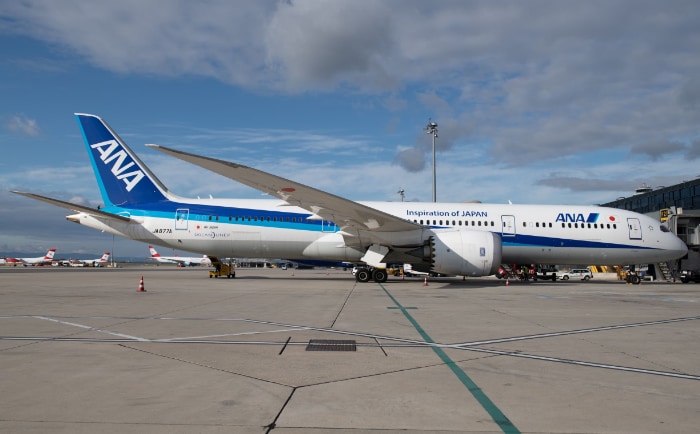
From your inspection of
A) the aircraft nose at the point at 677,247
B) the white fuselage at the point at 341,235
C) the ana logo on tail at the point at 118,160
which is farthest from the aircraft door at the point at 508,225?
the ana logo on tail at the point at 118,160

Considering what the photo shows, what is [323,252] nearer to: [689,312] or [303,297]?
[303,297]

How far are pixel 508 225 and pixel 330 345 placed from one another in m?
18.0

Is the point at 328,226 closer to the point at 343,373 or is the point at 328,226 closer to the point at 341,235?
the point at 341,235

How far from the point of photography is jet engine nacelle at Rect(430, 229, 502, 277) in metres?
19.6

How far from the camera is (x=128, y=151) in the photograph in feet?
77.5

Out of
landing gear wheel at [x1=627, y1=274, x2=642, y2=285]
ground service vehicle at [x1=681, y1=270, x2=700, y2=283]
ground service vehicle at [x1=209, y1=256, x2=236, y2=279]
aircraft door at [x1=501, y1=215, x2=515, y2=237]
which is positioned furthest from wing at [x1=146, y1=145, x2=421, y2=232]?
ground service vehicle at [x1=681, y1=270, x2=700, y2=283]

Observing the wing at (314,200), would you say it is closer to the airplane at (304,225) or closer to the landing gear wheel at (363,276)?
the airplane at (304,225)

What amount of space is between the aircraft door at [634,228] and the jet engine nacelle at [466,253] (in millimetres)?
8220

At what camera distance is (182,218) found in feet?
75.9

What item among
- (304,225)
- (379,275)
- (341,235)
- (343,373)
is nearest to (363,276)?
(379,275)

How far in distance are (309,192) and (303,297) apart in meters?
5.41

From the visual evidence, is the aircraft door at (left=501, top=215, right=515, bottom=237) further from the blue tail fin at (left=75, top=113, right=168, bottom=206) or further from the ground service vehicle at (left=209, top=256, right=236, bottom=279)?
the blue tail fin at (left=75, top=113, right=168, bottom=206)

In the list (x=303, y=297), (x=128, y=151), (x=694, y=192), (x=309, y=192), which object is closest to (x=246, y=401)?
(x=303, y=297)

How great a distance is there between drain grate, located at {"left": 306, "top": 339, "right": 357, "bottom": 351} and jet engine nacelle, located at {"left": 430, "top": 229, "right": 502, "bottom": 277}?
1337 cm
